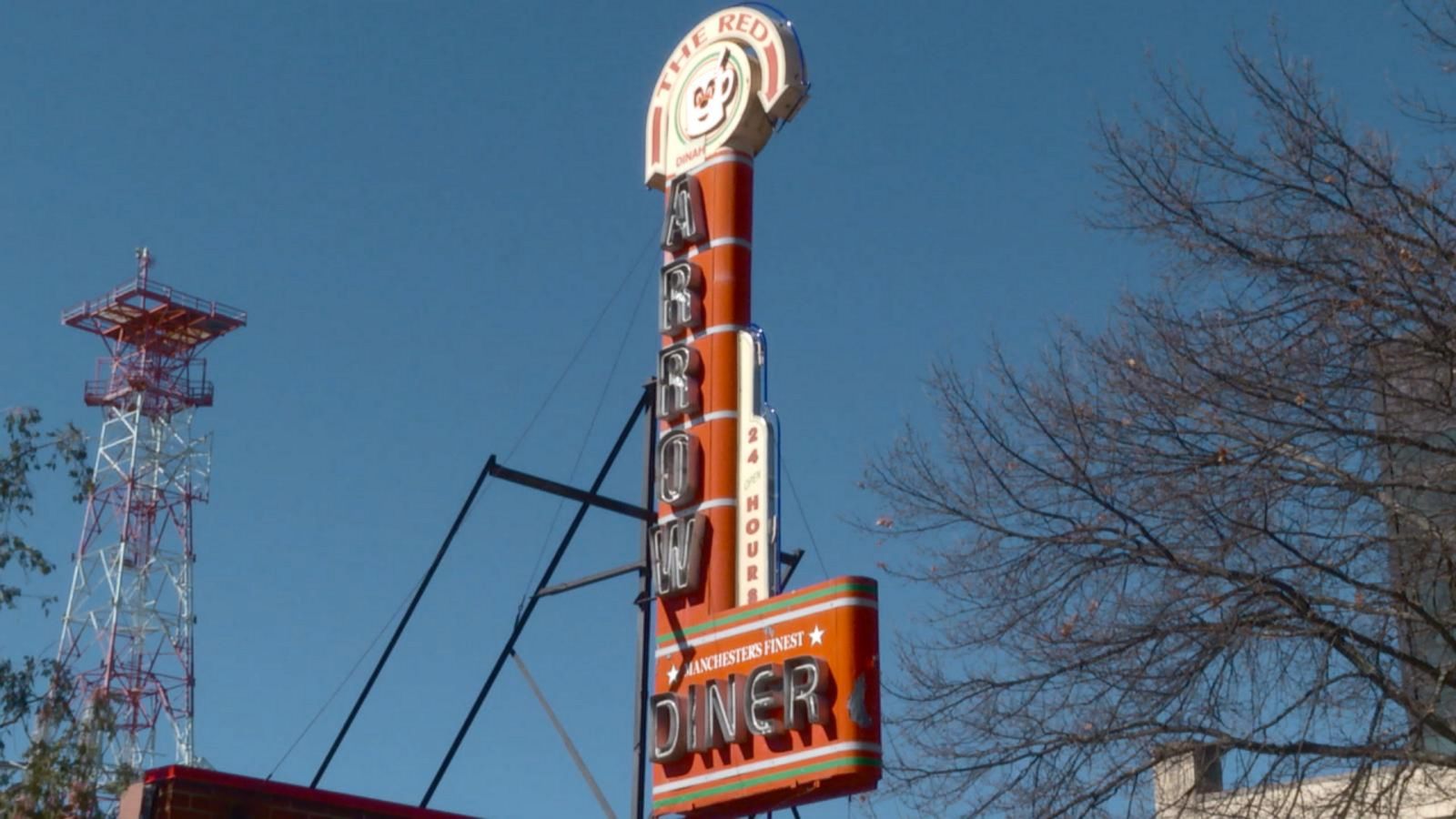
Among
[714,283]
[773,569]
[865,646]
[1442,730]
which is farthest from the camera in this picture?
[714,283]

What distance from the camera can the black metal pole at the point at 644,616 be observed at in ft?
66.6

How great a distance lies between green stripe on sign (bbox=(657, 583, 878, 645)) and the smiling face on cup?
6055mm

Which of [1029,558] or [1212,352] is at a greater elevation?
[1212,352]

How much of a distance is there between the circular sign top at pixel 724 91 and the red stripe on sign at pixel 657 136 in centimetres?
1

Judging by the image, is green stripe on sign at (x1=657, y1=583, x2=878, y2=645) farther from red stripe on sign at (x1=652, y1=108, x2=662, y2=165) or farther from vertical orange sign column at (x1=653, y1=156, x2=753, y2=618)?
red stripe on sign at (x1=652, y1=108, x2=662, y2=165)

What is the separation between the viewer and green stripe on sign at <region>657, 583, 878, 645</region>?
18.8 metres

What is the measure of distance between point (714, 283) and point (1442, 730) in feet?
33.6

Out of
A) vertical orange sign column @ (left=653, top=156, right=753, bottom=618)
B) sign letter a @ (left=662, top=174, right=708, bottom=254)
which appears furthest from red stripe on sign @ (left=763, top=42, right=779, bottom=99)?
sign letter a @ (left=662, top=174, right=708, bottom=254)

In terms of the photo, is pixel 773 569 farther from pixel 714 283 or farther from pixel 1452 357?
pixel 1452 357

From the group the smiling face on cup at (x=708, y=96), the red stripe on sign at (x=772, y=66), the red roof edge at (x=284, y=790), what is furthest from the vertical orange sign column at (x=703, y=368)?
the red roof edge at (x=284, y=790)

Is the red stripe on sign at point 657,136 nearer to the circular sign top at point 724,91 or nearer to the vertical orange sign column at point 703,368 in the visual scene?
the circular sign top at point 724,91

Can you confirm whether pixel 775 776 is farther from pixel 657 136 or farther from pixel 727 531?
pixel 657 136

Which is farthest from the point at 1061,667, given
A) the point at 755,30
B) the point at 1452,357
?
the point at 755,30

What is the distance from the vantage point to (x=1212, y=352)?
48.6 ft
